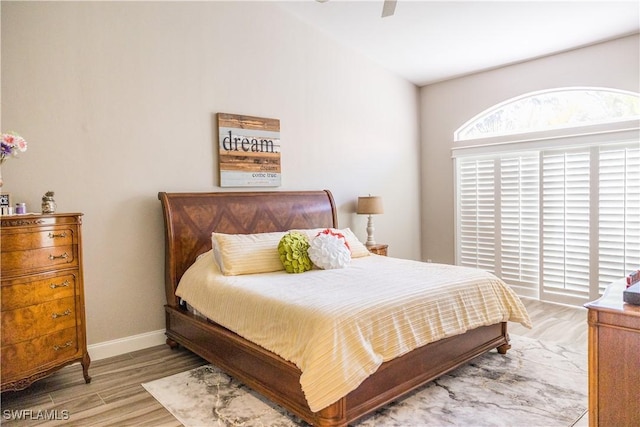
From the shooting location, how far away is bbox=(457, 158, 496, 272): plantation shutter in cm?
534

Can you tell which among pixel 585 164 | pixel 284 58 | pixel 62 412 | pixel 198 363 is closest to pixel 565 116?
A: pixel 585 164

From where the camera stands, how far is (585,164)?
4.45m

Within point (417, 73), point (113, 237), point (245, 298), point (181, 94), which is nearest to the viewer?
point (245, 298)

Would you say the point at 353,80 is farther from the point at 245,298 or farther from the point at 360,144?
the point at 245,298

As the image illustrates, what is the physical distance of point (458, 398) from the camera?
103 inches

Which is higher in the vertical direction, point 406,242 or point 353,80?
point 353,80

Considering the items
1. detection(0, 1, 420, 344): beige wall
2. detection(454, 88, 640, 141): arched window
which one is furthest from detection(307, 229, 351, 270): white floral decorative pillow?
detection(454, 88, 640, 141): arched window

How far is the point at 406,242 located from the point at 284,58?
9.84ft

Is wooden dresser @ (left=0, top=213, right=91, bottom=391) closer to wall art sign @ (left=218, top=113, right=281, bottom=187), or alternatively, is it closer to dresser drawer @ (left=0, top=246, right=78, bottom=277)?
dresser drawer @ (left=0, top=246, right=78, bottom=277)

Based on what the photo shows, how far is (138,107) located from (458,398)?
3.31m

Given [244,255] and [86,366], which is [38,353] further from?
[244,255]

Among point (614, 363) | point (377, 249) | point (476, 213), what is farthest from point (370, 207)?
point (614, 363)

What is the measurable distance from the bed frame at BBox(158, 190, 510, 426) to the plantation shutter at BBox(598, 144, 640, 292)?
6.11 ft

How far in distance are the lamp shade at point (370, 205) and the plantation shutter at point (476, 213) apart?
142cm
